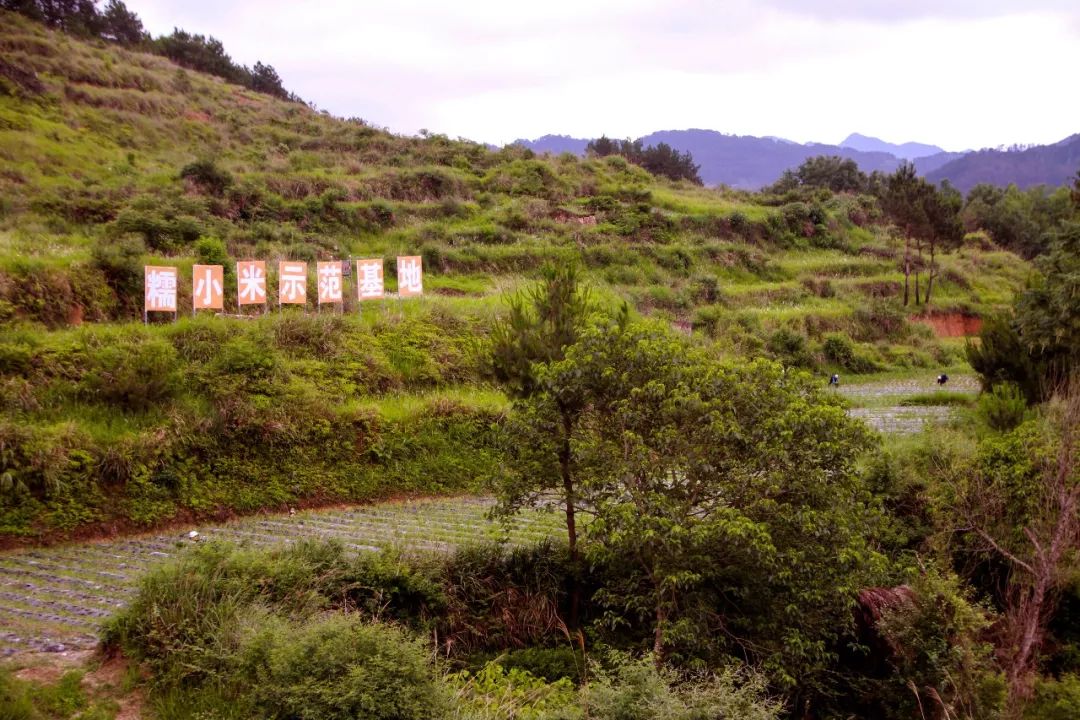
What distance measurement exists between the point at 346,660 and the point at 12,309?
442 inches

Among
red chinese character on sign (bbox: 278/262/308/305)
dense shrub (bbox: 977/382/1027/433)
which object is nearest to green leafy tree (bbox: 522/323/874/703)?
dense shrub (bbox: 977/382/1027/433)

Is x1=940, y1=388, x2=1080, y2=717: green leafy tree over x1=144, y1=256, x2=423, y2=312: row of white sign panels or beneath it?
beneath

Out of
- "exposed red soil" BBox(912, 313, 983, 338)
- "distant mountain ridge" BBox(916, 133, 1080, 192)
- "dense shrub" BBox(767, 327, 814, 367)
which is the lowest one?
"dense shrub" BBox(767, 327, 814, 367)

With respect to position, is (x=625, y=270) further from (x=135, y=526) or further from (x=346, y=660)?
(x=346, y=660)

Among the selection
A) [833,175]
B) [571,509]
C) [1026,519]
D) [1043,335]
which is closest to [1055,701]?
[1026,519]

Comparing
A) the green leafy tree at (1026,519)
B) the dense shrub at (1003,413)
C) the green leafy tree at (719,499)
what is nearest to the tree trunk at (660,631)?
the green leafy tree at (719,499)

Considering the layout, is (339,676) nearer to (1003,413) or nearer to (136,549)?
(136,549)

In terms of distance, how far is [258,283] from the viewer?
596 inches

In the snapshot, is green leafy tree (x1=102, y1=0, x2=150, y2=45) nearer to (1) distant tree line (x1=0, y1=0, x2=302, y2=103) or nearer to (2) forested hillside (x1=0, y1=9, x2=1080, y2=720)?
(1) distant tree line (x1=0, y1=0, x2=302, y2=103)

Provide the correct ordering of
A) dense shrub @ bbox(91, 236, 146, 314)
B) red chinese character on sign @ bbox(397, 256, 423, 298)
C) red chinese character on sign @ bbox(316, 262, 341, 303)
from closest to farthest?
dense shrub @ bbox(91, 236, 146, 314), red chinese character on sign @ bbox(316, 262, 341, 303), red chinese character on sign @ bbox(397, 256, 423, 298)

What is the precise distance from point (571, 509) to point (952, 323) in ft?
101

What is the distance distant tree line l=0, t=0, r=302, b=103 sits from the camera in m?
39.1

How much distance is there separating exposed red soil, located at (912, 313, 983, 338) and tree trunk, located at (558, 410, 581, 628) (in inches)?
1082

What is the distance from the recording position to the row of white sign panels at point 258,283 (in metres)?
13.9
